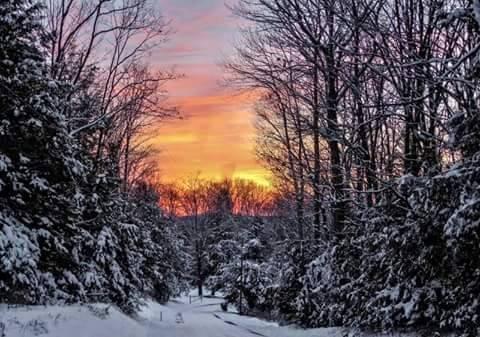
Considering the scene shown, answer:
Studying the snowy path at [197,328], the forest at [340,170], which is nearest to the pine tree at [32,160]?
the forest at [340,170]

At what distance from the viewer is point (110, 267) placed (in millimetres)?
20969

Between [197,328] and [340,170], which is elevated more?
[340,170]

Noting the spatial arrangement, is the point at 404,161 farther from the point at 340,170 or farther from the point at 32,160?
the point at 32,160

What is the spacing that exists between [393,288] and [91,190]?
1238cm

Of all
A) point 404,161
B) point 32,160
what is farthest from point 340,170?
point 32,160

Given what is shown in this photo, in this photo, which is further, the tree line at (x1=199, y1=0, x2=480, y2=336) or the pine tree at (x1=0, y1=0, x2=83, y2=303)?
the pine tree at (x1=0, y1=0, x2=83, y2=303)

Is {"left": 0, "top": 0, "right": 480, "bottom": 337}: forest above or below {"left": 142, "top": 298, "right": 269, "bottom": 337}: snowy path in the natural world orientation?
above

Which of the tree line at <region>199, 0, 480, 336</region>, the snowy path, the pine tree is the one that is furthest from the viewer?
the snowy path

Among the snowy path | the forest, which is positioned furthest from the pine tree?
the snowy path

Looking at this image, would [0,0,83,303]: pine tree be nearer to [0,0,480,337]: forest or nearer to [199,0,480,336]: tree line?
[0,0,480,337]: forest

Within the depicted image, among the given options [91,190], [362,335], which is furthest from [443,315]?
[91,190]

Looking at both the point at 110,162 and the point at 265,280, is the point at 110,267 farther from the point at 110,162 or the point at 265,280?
the point at 265,280

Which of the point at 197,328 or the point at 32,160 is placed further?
the point at 197,328

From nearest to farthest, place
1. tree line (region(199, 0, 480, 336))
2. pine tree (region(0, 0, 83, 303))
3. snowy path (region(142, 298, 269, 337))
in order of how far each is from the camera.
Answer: tree line (region(199, 0, 480, 336))
pine tree (region(0, 0, 83, 303))
snowy path (region(142, 298, 269, 337))
